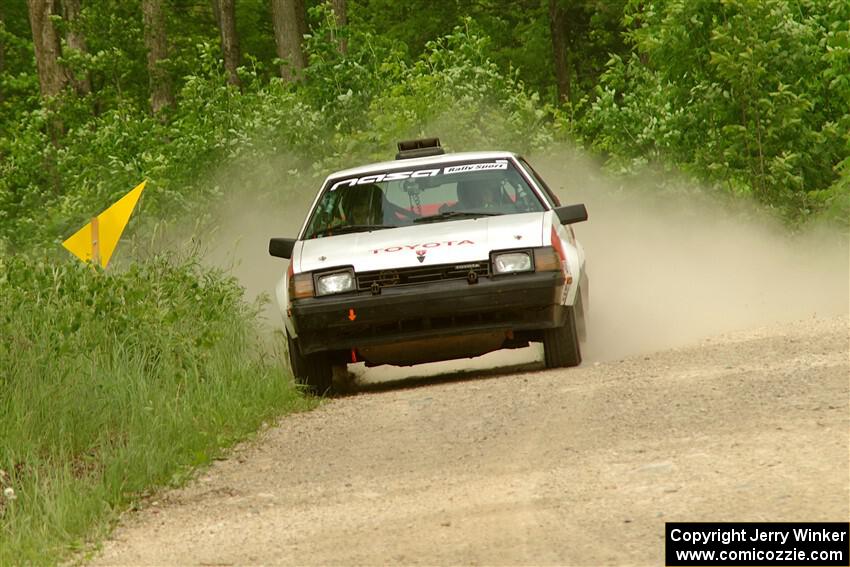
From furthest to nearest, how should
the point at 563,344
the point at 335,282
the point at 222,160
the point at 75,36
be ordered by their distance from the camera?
the point at 75,36, the point at 222,160, the point at 563,344, the point at 335,282

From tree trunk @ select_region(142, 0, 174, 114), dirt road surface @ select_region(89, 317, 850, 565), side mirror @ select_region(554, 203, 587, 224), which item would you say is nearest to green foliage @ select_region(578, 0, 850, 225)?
side mirror @ select_region(554, 203, 587, 224)

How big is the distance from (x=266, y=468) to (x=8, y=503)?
1490 millimetres

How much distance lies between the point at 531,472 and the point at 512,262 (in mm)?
3749

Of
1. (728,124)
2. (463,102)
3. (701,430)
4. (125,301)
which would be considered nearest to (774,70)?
(728,124)

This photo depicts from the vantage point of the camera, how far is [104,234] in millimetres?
12438

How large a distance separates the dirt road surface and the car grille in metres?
0.80

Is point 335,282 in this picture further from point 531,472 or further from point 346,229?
point 531,472

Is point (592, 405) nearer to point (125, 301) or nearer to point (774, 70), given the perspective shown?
point (125, 301)

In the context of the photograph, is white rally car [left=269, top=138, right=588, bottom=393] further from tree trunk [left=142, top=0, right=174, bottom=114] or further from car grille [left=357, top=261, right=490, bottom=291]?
tree trunk [left=142, top=0, right=174, bottom=114]

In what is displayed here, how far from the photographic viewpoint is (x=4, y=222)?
24.4m

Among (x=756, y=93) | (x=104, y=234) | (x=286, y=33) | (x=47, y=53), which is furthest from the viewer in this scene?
(x=286, y=33)

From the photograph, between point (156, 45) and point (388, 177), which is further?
point (156, 45)

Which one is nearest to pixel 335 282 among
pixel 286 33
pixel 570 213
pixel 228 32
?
pixel 570 213

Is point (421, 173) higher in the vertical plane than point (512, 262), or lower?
higher
